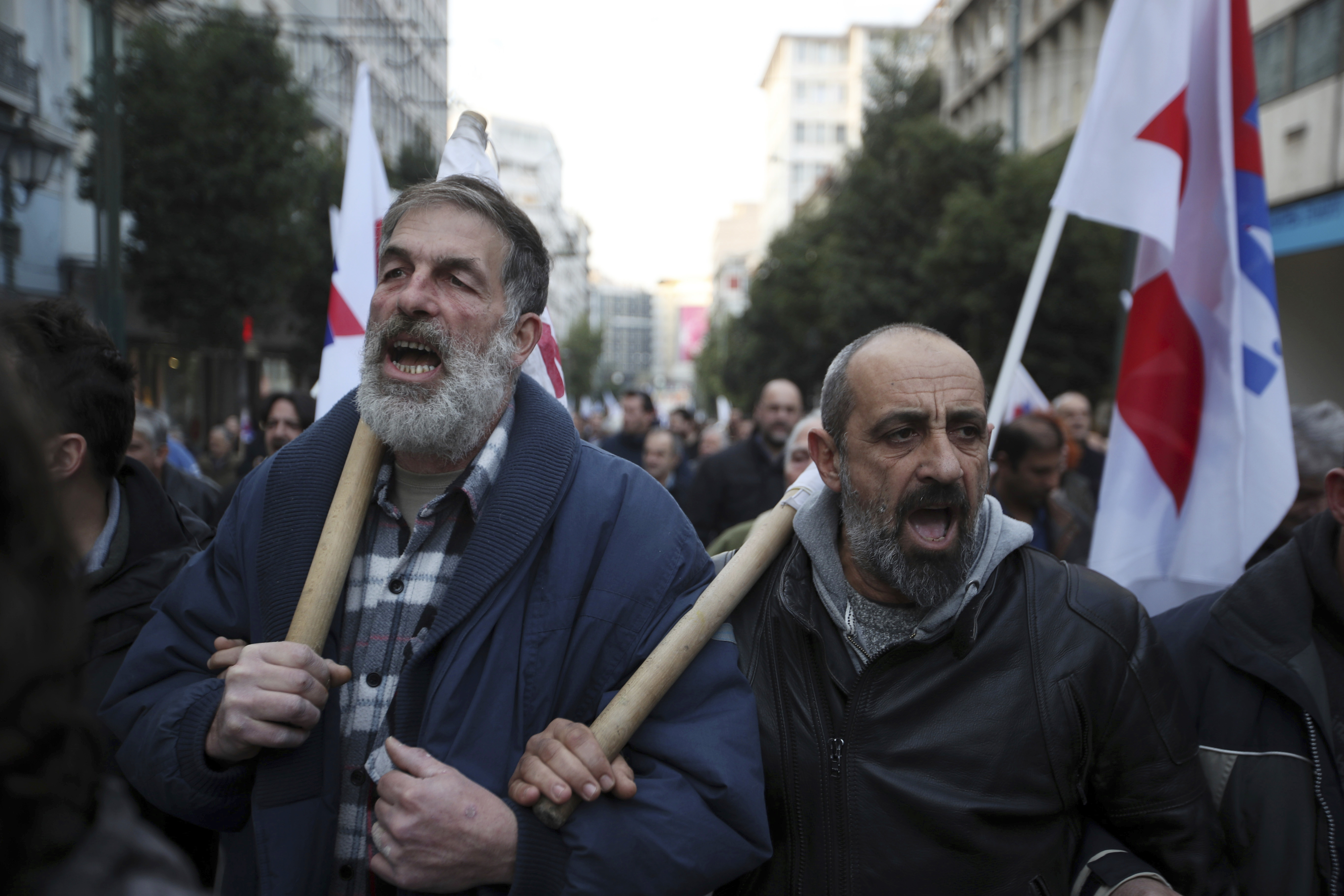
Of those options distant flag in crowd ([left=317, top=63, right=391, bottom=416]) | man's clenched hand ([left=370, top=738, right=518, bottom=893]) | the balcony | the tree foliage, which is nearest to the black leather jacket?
man's clenched hand ([left=370, top=738, right=518, bottom=893])

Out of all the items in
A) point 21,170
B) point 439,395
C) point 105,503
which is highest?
point 21,170

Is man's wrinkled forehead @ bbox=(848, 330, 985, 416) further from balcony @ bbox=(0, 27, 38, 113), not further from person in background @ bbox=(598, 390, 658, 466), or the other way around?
balcony @ bbox=(0, 27, 38, 113)

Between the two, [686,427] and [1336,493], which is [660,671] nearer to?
[1336,493]

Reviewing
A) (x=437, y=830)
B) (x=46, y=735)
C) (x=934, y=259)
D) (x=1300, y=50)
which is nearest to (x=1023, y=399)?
(x=437, y=830)

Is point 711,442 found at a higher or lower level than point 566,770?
lower

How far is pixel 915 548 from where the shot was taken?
2.07m

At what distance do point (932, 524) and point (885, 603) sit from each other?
0.19 metres

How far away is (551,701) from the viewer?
5.89ft

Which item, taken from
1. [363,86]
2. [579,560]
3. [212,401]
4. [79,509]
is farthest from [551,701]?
[212,401]

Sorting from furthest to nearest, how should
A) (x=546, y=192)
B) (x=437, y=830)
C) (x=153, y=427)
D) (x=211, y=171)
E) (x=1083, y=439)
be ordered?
(x=546, y=192), (x=211, y=171), (x=1083, y=439), (x=153, y=427), (x=437, y=830)

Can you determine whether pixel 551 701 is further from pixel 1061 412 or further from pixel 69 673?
pixel 1061 412

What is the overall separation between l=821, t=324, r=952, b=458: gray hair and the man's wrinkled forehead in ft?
0.06

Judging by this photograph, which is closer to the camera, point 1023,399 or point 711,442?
point 1023,399

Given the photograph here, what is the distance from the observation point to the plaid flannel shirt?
186 centimetres
